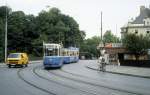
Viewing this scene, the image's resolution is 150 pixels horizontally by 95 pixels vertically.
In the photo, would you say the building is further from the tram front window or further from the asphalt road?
the asphalt road

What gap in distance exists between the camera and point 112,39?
589ft

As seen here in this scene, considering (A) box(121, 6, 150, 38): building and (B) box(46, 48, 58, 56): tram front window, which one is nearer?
(B) box(46, 48, 58, 56): tram front window

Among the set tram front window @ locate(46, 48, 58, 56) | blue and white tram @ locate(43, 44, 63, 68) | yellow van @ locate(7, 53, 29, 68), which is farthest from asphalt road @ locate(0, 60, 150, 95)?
yellow van @ locate(7, 53, 29, 68)

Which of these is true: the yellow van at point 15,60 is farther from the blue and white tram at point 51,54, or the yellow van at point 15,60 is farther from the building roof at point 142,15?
the building roof at point 142,15

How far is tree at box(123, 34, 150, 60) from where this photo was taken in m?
62.7

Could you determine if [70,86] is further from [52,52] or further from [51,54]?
[52,52]

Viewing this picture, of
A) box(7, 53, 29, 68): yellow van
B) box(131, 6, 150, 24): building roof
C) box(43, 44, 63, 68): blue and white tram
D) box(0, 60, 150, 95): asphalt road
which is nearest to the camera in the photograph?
box(0, 60, 150, 95): asphalt road

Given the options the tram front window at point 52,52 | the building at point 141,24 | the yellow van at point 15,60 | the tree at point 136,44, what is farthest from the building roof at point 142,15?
the tram front window at point 52,52

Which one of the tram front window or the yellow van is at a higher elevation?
the tram front window

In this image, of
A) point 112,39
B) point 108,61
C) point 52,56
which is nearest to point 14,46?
point 108,61

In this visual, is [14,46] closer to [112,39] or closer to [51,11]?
[51,11]

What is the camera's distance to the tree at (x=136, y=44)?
62.7 m

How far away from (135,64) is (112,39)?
122 m

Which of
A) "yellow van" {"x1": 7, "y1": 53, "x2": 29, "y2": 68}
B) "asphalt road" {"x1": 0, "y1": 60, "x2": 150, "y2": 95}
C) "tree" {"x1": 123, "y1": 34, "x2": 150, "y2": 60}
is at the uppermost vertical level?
"tree" {"x1": 123, "y1": 34, "x2": 150, "y2": 60}
